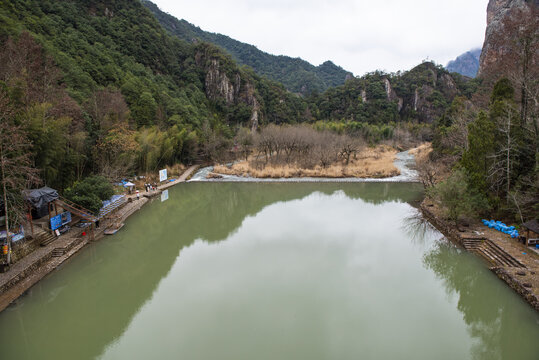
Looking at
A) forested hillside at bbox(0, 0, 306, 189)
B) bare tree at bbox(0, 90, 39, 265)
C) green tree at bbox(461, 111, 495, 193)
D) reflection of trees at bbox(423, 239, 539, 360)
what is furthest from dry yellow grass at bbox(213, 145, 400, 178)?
bare tree at bbox(0, 90, 39, 265)

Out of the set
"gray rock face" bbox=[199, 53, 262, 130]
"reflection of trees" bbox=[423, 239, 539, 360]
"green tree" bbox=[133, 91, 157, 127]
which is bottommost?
"reflection of trees" bbox=[423, 239, 539, 360]

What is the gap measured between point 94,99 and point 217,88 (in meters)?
40.1

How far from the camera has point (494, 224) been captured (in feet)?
45.7

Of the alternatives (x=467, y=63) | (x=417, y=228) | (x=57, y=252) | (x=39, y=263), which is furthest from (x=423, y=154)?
(x=467, y=63)

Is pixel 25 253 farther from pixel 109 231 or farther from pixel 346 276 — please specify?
pixel 346 276

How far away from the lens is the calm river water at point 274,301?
7531mm

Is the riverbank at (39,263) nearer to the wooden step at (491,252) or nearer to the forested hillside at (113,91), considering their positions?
the forested hillside at (113,91)

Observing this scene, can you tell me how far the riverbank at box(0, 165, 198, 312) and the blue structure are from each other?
62.5 ft

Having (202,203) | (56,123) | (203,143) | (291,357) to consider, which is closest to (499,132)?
(291,357)

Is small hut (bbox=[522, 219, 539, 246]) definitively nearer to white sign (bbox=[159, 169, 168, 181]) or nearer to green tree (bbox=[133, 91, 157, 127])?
white sign (bbox=[159, 169, 168, 181])

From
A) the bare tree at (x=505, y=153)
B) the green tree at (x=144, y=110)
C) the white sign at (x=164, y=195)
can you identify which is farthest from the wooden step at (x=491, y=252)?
the green tree at (x=144, y=110)

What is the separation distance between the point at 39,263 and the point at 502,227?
1950 cm

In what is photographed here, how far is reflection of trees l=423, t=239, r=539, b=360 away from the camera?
298 inches

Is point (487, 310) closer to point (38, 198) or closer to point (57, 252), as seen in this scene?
point (57, 252)
